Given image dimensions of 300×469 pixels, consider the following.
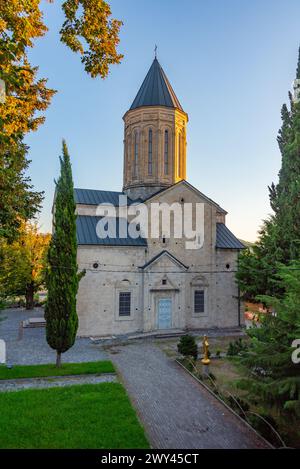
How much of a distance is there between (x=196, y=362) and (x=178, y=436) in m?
7.25

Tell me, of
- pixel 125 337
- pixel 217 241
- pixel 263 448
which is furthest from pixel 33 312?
pixel 263 448

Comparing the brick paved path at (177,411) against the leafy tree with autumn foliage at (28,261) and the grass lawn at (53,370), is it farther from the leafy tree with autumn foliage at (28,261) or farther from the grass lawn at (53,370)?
the leafy tree with autumn foliage at (28,261)

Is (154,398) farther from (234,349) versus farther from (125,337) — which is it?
(125,337)

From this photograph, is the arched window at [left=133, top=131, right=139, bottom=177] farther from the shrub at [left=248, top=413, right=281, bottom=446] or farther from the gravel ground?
the shrub at [left=248, top=413, right=281, bottom=446]

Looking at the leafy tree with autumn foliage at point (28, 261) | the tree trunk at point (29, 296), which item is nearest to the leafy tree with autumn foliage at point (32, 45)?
the leafy tree with autumn foliage at point (28, 261)

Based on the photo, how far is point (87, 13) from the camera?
21.5 ft

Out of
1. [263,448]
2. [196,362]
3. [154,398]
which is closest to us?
[263,448]

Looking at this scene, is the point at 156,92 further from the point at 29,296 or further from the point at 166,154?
the point at 29,296

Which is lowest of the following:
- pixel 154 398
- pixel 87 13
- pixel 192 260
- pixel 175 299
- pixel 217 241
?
pixel 154 398

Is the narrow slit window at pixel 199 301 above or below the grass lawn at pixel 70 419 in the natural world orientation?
above

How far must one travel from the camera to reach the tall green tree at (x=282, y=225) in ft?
38.2

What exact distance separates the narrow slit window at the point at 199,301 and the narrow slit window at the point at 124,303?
5318 millimetres

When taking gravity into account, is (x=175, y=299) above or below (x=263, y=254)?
below

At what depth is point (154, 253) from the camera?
74.8ft
